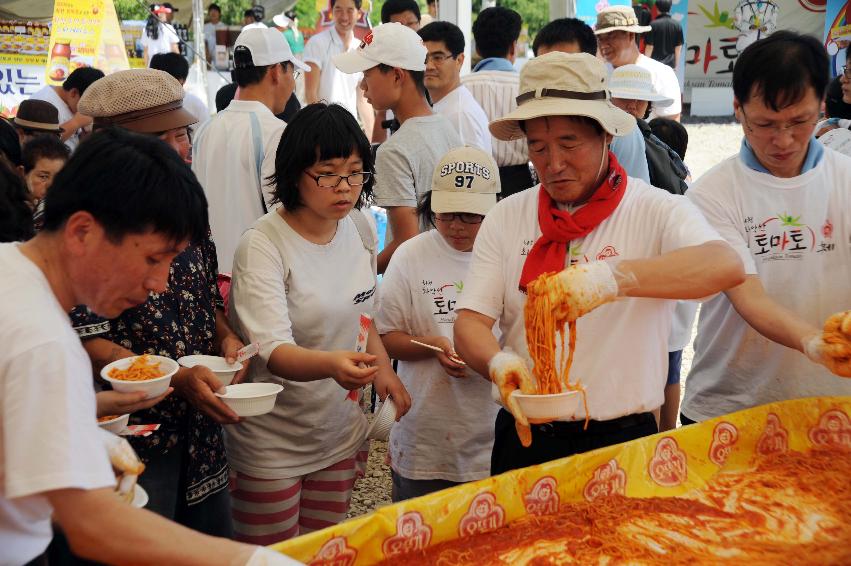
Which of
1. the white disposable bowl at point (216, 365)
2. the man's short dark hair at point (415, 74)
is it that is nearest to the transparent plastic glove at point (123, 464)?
the white disposable bowl at point (216, 365)

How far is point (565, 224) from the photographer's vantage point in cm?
236

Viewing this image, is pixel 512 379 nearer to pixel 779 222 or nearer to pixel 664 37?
pixel 779 222

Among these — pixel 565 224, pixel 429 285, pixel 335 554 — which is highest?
pixel 565 224

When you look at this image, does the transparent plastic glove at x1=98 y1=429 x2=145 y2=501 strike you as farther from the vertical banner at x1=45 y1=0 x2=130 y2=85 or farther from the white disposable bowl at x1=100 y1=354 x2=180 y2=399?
the vertical banner at x1=45 y1=0 x2=130 y2=85

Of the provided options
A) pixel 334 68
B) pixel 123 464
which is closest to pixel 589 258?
pixel 123 464

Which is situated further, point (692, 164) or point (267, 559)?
point (692, 164)

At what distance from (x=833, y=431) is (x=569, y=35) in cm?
306

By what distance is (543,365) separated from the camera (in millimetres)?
2334

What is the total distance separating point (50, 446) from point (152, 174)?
0.55 metres

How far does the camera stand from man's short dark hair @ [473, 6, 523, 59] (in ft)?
17.9

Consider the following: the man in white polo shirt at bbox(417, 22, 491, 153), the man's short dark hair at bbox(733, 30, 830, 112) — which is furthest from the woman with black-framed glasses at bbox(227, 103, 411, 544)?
the man in white polo shirt at bbox(417, 22, 491, 153)

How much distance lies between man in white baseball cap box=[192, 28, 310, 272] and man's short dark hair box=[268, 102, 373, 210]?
1.27 metres

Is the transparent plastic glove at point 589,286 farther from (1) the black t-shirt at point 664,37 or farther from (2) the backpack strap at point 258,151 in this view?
(1) the black t-shirt at point 664,37

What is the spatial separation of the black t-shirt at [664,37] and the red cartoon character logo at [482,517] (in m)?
9.42
